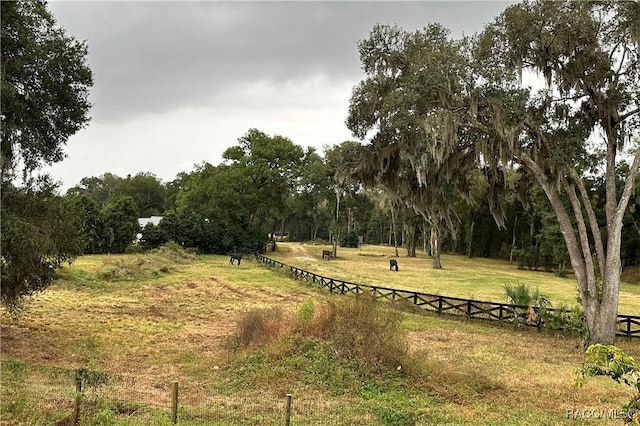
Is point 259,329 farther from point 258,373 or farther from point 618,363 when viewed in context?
point 618,363

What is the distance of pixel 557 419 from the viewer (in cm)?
844

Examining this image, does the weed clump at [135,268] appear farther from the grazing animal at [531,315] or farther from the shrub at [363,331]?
the grazing animal at [531,315]

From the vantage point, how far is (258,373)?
10781 mm

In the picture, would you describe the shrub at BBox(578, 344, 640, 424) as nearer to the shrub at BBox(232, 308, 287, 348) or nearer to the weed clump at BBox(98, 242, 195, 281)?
the shrub at BBox(232, 308, 287, 348)

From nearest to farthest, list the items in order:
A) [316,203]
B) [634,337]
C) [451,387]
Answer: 1. [451,387]
2. [634,337]
3. [316,203]

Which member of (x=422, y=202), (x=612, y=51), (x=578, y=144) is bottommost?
(x=422, y=202)

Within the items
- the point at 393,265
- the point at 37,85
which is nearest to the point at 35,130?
the point at 37,85

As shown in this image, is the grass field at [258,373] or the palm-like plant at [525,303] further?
the palm-like plant at [525,303]

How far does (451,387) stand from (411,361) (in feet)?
3.68

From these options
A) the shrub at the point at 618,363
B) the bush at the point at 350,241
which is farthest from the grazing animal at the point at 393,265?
the shrub at the point at 618,363

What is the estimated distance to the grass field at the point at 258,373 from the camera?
26.5 feet

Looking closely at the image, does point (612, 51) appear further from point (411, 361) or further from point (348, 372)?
point (348, 372)

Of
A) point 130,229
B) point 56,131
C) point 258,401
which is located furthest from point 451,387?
point 130,229

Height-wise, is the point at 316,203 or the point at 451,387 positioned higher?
the point at 316,203
